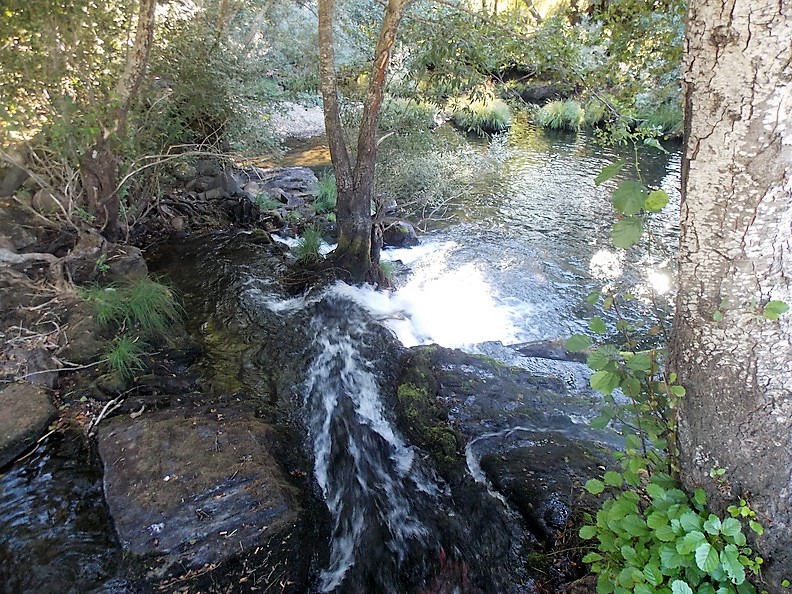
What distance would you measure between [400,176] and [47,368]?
6.08m

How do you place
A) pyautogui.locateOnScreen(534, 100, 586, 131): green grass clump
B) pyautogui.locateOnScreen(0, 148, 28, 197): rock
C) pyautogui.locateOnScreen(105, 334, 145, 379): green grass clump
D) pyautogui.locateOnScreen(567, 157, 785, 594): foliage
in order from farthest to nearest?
pyautogui.locateOnScreen(534, 100, 586, 131): green grass clump → pyautogui.locateOnScreen(0, 148, 28, 197): rock → pyautogui.locateOnScreen(105, 334, 145, 379): green grass clump → pyautogui.locateOnScreen(567, 157, 785, 594): foliage

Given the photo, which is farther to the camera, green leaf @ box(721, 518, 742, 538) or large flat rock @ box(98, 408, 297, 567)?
large flat rock @ box(98, 408, 297, 567)

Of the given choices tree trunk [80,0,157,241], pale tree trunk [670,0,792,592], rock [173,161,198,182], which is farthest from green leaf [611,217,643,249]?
rock [173,161,198,182]

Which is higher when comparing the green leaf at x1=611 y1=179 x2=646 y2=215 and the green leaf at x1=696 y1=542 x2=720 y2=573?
the green leaf at x1=611 y1=179 x2=646 y2=215

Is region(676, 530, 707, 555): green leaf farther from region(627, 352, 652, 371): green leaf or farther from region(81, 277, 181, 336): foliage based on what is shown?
region(81, 277, 181, 336): foliage

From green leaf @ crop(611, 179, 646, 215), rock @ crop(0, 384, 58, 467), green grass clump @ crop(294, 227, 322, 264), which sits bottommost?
rock @ crop(0, 384, 58, 467)

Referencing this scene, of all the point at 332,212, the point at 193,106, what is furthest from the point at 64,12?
the point at 332,212

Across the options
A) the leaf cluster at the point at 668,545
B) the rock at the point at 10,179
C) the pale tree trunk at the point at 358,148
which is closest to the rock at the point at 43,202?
the rock at the point at 10,179

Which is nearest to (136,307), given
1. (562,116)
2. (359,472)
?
(359,472)

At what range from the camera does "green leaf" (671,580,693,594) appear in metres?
1.91

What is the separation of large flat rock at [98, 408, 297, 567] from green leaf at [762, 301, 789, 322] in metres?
3.24

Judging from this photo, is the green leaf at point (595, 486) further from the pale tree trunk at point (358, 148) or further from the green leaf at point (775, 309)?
the pale tree trunk at point (358, 148)

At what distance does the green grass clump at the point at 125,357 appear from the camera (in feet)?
16.5

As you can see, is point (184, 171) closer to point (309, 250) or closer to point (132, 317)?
point (309, 250)
